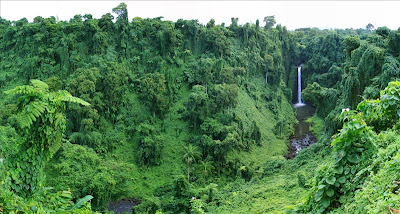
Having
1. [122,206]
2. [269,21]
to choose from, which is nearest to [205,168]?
[122,206]

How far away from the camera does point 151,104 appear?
75.3 feet

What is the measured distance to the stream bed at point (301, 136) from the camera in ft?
86.4

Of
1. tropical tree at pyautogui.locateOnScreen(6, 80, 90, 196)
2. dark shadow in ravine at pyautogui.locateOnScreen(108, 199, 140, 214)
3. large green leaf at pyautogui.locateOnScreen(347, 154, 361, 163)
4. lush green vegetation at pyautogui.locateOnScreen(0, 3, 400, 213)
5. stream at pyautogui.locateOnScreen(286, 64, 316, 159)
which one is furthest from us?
stream at pyautogui.locateOnScreen(286, 64, 316, 159)

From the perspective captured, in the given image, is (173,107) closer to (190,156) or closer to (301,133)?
(190,156)

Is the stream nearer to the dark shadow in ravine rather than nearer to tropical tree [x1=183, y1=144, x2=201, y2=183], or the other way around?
tropical tree [x1=183, y1=144, x2=201, y2=183]

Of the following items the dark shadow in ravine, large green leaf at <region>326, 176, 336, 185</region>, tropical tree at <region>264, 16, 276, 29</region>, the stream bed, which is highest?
tropical tree at <region>264, 16, 276, 29</region>

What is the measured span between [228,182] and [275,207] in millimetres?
7461

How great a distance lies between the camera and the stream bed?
1037 inches

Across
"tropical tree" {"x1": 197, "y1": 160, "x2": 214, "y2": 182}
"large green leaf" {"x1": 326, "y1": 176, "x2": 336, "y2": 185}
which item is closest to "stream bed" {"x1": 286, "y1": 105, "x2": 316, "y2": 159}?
"tropical tree" {"x1": 197, "y1": 160, "x2": 214, "y2": 182}

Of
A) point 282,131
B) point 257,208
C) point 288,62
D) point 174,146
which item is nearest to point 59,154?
point 174,146

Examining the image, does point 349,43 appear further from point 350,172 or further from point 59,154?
point 350,172

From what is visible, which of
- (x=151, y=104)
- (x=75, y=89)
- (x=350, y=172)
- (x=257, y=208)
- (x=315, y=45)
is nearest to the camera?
(x=350, y=172)

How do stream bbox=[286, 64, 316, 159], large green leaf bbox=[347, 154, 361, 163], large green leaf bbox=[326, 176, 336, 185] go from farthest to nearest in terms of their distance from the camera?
stream bbox=[286, 64, 316, 159] < large green leaf bbox=[347, 154, 361, 163] < large green leaf bbox=[326, 176, 336, 185]

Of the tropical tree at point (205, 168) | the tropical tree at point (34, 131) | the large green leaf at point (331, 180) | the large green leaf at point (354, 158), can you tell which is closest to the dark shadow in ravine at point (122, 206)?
the tropical tree at point (205, 168)
